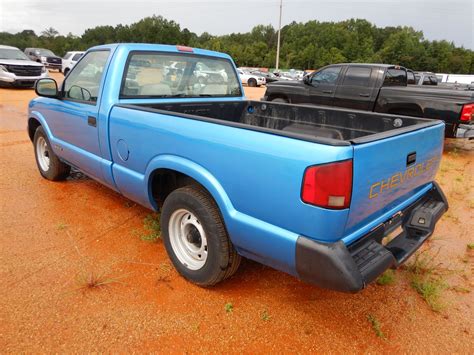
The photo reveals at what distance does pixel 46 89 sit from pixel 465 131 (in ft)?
24.0

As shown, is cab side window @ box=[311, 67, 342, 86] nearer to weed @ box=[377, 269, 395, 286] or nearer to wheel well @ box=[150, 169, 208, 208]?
weed @ box=[377, 269, 395, 286]

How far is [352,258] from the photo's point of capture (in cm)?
196

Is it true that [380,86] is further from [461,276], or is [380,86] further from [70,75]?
[70,75]

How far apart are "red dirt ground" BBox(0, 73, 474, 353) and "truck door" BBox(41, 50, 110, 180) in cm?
74

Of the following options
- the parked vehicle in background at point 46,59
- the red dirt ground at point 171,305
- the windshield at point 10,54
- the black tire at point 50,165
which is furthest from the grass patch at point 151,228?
the parked vehicle in background at point 46,59

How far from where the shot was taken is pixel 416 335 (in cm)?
239

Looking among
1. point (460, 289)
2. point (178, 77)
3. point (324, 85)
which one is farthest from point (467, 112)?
point (178, 77)

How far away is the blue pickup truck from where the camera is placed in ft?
6.23

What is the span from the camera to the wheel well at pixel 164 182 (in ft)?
9.38

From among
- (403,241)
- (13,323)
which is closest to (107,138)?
(13,323)

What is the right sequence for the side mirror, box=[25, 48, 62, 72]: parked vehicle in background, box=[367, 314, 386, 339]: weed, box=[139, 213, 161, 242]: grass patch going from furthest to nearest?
box=[25, 48, 62, 72]: parked vehicle in background < the side mirror < box=[139, 213, 161, 242]: grass patch < box=[367, 314, 386, 339]: weed

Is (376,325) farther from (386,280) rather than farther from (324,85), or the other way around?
(324,85)

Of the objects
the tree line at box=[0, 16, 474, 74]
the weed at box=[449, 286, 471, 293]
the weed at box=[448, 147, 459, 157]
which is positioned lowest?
the weed at box=[448, 147, 459, 157]

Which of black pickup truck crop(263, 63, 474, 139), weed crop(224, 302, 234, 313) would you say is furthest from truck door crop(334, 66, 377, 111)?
weed crop(224, 302, 234, 313)
